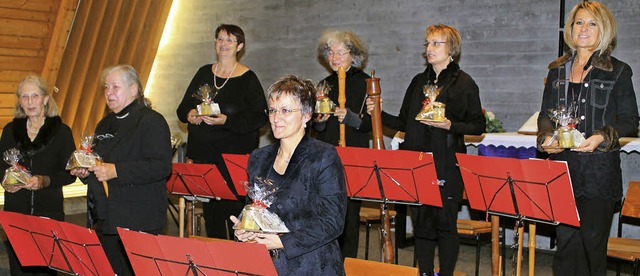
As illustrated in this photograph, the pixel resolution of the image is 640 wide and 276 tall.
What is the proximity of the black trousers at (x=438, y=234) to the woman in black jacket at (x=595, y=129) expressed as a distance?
905 mm

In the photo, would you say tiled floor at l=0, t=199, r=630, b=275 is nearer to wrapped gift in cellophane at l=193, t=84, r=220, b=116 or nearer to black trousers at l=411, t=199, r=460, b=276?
black trousers at l=411, t=199, r=460, b=276

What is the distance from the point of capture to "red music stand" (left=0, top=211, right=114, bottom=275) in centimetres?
388

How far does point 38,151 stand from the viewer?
5484mm

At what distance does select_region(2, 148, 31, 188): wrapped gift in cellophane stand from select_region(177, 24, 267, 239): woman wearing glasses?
119cm

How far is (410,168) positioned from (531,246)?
861 mm

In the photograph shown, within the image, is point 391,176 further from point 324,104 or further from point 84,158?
point 84,158

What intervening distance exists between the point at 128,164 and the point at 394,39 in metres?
4.89

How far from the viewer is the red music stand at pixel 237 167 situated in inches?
207

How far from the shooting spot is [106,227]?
4.76 metres

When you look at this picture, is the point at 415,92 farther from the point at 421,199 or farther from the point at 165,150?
the point at 165,150

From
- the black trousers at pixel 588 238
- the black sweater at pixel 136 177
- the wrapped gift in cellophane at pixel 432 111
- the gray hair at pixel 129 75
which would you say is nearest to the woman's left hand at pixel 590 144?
the black trousers at pixel 588 238

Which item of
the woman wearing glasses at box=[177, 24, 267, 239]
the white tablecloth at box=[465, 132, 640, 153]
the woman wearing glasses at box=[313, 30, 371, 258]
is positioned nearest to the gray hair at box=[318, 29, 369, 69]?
the woman wearing glasses at box=[313, 30, 371, 258]

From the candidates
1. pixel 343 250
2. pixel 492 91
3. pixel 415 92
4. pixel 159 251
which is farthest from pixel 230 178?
pixel 492 91

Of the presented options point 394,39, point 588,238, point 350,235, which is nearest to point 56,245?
point 350,235
